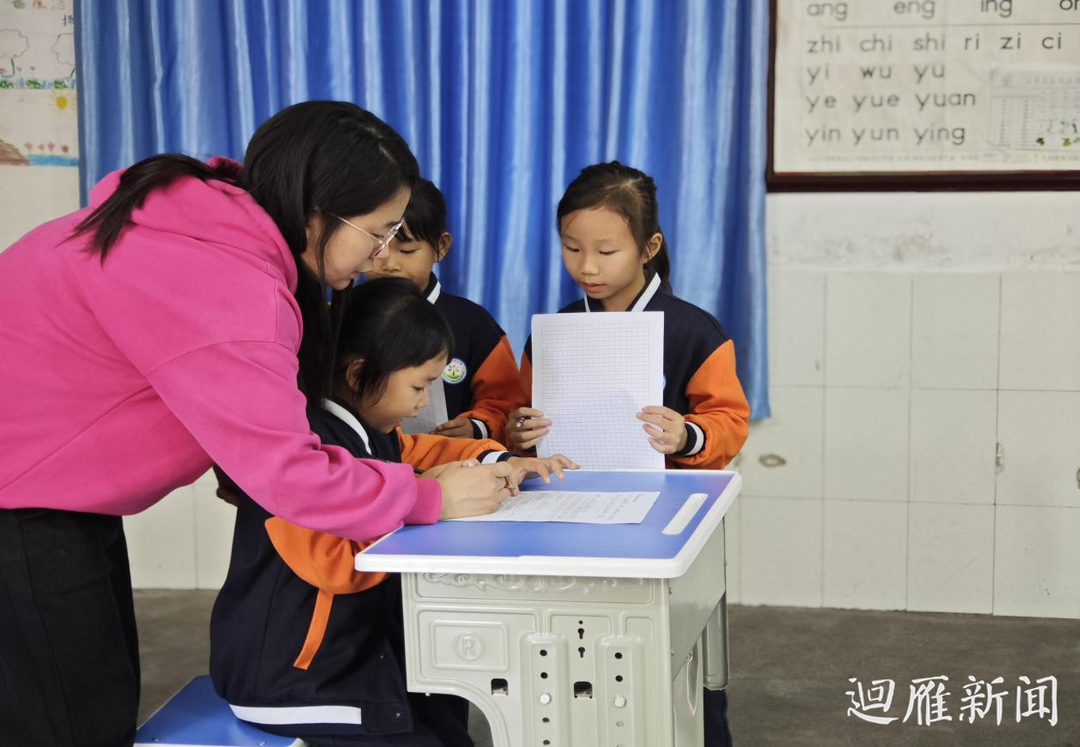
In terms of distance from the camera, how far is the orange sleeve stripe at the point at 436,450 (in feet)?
6.79

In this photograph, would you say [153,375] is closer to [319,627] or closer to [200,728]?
[319,627]

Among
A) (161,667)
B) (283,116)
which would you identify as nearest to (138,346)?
(283,116)

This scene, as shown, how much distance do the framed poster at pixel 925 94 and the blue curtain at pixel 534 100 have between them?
0.42ft

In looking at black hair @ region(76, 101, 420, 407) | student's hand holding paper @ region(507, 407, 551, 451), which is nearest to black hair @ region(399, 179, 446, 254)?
student's hand holding paper @ region(507, 407, 551, 451)

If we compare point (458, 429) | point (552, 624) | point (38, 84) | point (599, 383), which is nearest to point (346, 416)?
point (552, 624)

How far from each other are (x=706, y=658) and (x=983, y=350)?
5.55 ft

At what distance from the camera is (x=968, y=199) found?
3355 millimetres

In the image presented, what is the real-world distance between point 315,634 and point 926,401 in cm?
232

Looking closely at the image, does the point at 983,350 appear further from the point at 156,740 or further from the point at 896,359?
the point at 156,740

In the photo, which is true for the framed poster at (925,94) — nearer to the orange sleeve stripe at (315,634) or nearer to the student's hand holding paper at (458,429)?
the student's hand holding paper at (458,429)

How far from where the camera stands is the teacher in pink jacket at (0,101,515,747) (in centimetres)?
139

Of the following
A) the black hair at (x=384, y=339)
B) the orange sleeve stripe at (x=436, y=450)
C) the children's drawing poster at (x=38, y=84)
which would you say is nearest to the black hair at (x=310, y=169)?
the black hair at (x=384, y=339)

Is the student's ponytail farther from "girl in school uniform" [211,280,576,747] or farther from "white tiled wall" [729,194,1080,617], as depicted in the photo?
"white tiled wall" [729,194,1080,617]

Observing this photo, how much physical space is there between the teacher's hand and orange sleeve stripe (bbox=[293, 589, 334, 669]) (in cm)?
20
